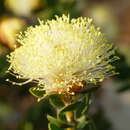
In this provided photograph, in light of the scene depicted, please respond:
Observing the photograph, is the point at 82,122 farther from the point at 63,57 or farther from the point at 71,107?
the point at 63,57

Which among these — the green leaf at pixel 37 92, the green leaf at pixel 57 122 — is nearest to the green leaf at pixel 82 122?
the green leaf at pixel 57 122

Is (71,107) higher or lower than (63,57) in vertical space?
lower

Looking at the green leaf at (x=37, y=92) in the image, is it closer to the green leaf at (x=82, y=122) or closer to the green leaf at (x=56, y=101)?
the green leaf at (x=56, y=101)

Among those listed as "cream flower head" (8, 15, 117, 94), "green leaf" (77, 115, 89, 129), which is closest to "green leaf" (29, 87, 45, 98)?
"cream flower head" (8, 15, 117, 94)

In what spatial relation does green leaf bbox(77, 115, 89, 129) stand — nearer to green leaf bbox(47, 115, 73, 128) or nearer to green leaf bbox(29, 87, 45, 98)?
green leaf bbox(47, 115, 73, 128)

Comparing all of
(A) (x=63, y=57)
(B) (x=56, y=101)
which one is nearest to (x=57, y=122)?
(B) (x=56, y=101)

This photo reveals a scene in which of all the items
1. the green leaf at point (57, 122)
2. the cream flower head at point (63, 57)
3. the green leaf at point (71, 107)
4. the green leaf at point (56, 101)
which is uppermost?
the cream flower head at point (63, 57)

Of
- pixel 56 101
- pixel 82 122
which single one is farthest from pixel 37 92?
pixel 82 122

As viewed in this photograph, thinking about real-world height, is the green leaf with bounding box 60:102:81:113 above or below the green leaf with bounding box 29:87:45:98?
below

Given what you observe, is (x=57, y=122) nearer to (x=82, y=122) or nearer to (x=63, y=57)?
(x=82, y=122)
